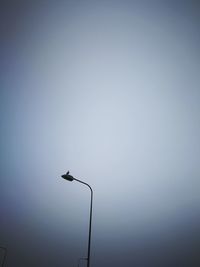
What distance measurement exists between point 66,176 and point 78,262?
19.5 meters

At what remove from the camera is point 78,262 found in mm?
27641

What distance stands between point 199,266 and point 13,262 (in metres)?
20.4

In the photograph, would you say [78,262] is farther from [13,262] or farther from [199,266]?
[199,266]

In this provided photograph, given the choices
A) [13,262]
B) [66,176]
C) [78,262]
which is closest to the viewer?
[66,176]

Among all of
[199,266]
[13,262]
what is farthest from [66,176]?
[13,262]

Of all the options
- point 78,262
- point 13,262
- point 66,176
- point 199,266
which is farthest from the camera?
point 13,262

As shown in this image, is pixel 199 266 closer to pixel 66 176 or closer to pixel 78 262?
pixel 78 262

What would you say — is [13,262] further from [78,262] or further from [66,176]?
[66,176]

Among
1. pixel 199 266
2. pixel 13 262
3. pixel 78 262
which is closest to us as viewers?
pixel 199 266

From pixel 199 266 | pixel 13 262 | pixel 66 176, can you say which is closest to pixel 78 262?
pixel 13 262

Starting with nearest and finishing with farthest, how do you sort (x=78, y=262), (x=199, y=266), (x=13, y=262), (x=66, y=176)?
(x=66, y=176) → (x=199, y=266) → (x=78, y=262) → (x=13, y=262)

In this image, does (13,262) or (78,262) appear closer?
(78,262)

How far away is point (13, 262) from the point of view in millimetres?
30969

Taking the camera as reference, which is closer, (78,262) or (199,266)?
(199,266)
